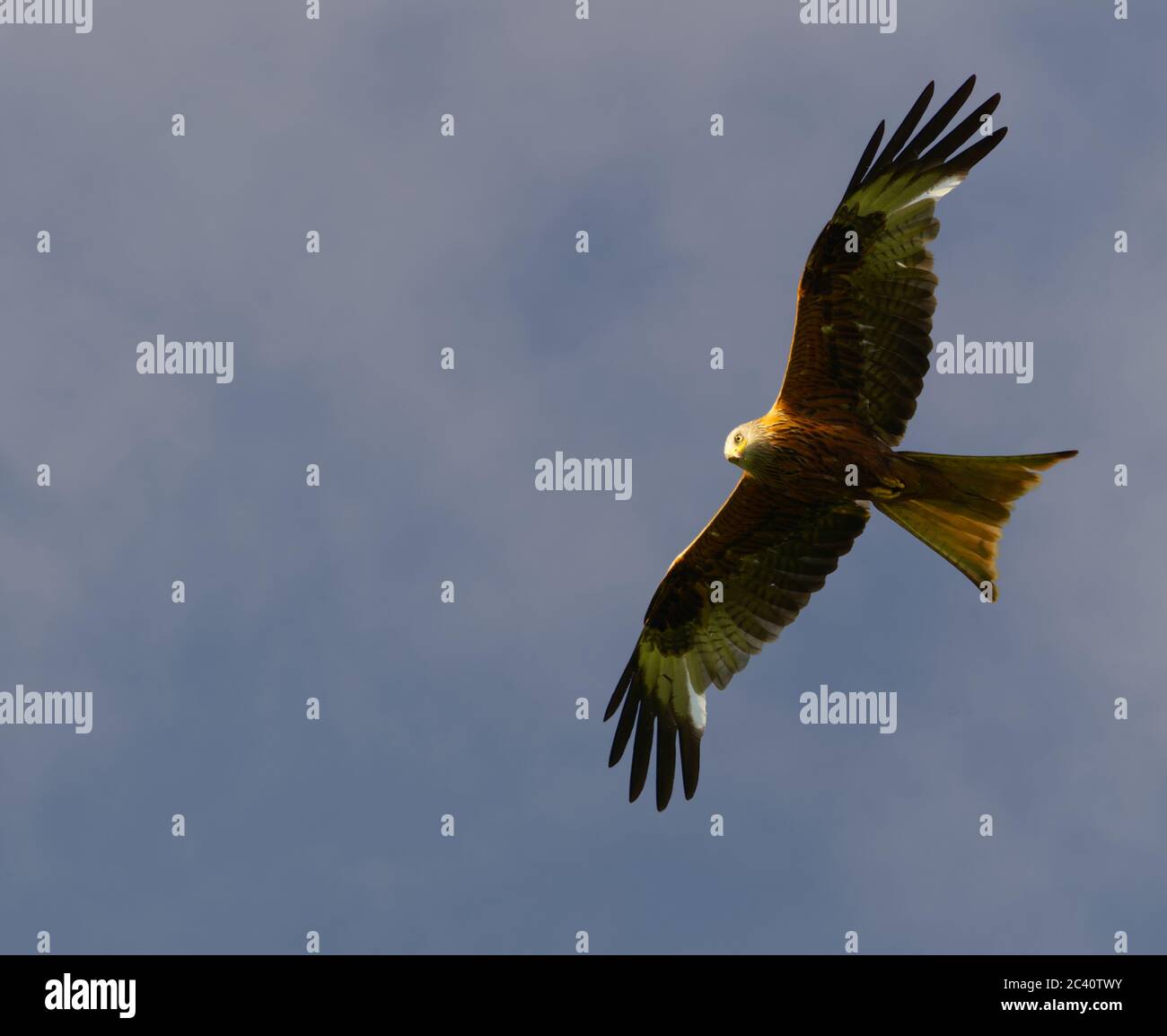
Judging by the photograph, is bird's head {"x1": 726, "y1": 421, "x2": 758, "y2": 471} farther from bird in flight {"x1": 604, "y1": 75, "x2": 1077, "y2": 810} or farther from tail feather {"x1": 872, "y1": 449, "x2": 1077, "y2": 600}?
tail feather {"x1": 872, "y1": 449, "x2": 1077, "y2": 600}

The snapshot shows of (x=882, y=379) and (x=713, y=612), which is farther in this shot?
(x=713, y=612)

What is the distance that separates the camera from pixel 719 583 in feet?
53.3

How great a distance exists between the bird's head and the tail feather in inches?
47.4

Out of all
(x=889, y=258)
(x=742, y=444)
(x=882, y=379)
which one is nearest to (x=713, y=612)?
(x=742, y=444)

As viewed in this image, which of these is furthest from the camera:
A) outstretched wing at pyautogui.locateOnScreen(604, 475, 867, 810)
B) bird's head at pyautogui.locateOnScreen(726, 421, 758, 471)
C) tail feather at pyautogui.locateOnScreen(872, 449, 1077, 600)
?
outstretched wing at pyautogui.locateOnScreen(604, 475, 867, 810)

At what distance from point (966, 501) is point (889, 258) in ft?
6.61

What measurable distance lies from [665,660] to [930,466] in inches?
145

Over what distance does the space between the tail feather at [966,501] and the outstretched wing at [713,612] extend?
131cm

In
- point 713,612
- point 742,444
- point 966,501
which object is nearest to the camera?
point 966,501

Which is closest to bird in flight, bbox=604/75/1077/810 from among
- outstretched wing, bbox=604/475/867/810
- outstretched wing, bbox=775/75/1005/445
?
outstretched wing, bbox=775/75/1005/445

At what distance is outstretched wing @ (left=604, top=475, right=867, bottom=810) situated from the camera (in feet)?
51.7

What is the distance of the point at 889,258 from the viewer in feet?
46.5

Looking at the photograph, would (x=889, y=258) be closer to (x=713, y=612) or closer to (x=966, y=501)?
(x=966, y=501)
